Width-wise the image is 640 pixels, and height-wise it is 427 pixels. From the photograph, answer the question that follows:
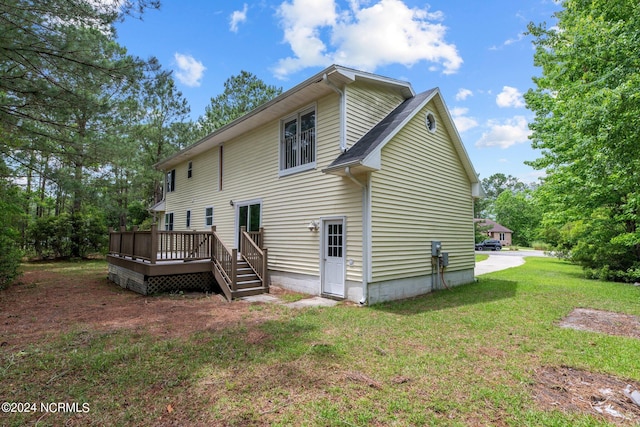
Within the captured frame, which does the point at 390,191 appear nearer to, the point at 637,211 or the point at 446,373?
the point at 446,373

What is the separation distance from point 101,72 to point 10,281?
717 cm

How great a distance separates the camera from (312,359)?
4094 mm

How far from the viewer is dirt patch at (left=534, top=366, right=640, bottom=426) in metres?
2.97

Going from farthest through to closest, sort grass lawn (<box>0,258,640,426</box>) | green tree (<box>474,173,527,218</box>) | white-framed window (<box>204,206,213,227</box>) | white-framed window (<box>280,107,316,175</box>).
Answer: green tree (<box>474,173,527,218</box>) → white-framed window (<box>204,206,213,227</box>) → white-framed window (<box>280,107,316,175</box>) → grass lawn (<box>0,258,640,426</box>)

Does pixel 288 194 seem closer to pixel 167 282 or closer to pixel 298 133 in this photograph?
pixel 298 133

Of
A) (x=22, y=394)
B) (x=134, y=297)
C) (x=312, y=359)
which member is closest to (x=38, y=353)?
(x=22, y=394)

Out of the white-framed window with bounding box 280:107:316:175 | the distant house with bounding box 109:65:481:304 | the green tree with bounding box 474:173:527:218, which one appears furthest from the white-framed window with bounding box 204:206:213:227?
the green tree with bounding box 474:173:527:218

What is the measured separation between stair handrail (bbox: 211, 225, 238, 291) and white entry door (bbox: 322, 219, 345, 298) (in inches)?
93.8

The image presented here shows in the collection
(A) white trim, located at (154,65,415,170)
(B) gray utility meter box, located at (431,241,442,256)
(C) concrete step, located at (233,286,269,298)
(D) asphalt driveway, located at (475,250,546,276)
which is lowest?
(D) asphalt driveway, located at (475,250,546,276)

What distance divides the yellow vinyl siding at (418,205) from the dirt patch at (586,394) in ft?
13.4

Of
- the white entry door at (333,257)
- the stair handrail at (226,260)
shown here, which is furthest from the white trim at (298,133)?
the stair handrail at (226,260)

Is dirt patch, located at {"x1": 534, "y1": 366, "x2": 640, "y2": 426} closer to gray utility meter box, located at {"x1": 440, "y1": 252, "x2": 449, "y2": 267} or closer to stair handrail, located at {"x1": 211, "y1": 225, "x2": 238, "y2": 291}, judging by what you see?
gray utility meter box, located at {"x1": 440, "y1": 252, "x2": 449, "y2": 267}

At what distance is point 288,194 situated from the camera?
9445mm

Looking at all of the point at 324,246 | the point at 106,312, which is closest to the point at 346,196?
the point at 324,246
